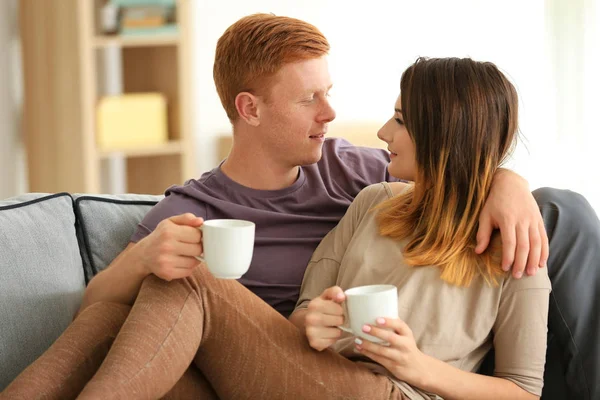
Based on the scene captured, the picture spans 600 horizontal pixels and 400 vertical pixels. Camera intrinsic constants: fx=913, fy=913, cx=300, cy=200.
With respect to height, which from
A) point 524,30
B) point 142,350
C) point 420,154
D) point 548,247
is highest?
point 524,30

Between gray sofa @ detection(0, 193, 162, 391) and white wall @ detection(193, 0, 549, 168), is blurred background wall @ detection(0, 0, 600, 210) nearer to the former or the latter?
white wall @ detection(193, 0, 549, 168)

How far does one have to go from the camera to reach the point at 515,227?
5.49ft

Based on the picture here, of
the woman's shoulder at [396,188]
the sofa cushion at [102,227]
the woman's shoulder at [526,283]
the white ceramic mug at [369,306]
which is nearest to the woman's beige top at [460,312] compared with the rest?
the woman's shoulder at [526,283]

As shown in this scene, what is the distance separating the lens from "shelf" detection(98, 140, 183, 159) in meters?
3.79

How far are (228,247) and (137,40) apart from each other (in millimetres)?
2496

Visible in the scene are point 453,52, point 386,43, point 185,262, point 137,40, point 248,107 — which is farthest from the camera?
point 386,43

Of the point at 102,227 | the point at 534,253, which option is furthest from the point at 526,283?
the point at 102,227

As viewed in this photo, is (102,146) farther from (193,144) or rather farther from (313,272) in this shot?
(313,272)

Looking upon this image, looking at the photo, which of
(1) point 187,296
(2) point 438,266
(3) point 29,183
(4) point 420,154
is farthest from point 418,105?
(3) point 29,183

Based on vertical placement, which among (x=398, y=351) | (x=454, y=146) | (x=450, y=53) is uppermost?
(x=450, y=53)

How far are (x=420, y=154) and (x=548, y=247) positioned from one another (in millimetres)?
305

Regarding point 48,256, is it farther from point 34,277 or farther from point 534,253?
point 534,253

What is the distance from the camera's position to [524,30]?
153 inches

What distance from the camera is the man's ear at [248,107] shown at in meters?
2.16
